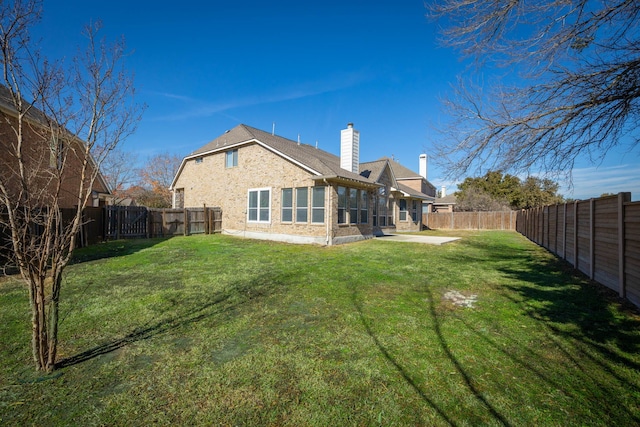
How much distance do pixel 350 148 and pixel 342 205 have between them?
3.76 metres

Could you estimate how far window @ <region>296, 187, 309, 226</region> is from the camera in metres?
13.7

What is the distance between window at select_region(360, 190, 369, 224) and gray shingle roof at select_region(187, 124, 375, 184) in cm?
81

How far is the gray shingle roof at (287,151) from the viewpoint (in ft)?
43.6

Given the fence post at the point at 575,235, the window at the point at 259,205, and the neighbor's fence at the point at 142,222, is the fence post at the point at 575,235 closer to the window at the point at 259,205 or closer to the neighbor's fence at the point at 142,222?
the window at the point at 259,205

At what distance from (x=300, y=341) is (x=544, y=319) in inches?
147

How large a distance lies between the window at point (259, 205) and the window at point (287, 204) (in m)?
1.02

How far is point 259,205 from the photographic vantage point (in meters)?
Result: 15.8

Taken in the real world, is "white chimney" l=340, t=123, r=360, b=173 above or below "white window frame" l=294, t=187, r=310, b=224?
above

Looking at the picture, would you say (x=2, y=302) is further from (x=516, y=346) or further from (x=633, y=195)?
(x=633, y=195)

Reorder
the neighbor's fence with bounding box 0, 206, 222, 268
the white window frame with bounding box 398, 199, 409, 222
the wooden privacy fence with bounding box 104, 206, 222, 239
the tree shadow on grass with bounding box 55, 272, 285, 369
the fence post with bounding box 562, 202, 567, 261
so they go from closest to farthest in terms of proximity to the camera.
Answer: the tree shadow on grass with bounding box 55, 272, 285, 369 < the fence post with bounding box 562, 202, 567, 261 < the neighbor's fence with bounding box 0, 206, 222, 268 < the wooden privacy fence with bounding box 104, 206, 222, 239 < the white window frame with bounding box 398, 199, 409, 222

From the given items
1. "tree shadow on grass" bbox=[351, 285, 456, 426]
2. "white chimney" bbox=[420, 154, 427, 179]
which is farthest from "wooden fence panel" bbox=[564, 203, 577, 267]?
"white chimney" bbox=[420, 154, 427, 179]

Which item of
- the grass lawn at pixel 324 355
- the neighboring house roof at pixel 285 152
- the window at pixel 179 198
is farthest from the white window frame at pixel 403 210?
the window at pixel 179 198

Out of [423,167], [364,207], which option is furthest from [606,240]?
[423,167]

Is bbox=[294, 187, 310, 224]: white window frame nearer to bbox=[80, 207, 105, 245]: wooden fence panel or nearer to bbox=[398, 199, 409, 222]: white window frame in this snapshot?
bbox=[80, 207, 105, 245]: wooden fence panel
